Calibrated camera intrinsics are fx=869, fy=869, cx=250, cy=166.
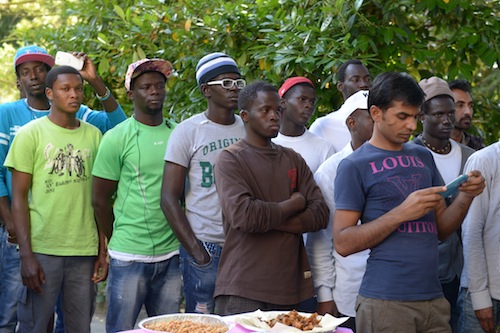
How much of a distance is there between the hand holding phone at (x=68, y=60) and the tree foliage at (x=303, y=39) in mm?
1342

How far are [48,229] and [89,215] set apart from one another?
0.96ft

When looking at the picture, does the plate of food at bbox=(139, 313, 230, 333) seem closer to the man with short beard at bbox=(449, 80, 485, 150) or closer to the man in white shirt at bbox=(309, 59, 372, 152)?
the man in white shirt at bbox=(309, 59, 372, 152)

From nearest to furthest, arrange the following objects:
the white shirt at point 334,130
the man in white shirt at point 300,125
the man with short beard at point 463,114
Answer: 1. the man in white shirt at point 300,125
2. the white shirt at point 334,130
3. the man with short beard at point 463,114

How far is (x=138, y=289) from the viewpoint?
555 cm

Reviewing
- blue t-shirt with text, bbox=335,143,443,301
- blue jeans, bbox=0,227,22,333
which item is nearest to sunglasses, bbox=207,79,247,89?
blue t-shirt with text, bbox=335,143,443,301

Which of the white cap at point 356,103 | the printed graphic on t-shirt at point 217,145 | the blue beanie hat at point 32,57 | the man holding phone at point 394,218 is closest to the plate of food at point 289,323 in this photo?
the man holding phone at point 394,218

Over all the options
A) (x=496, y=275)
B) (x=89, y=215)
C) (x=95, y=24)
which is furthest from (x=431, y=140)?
(x=95, y=24)

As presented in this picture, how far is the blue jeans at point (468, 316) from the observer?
5223 millimetres

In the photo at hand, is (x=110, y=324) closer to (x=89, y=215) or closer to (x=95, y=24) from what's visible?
(x=89, y=215)

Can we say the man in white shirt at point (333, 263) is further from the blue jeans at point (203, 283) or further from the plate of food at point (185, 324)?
the plate of food at point (185, 324)

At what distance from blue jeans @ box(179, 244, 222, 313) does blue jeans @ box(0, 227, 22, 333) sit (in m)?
1.38

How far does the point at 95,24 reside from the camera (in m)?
8.87

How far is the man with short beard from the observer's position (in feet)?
22.0

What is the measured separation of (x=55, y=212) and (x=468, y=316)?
2748 mm
